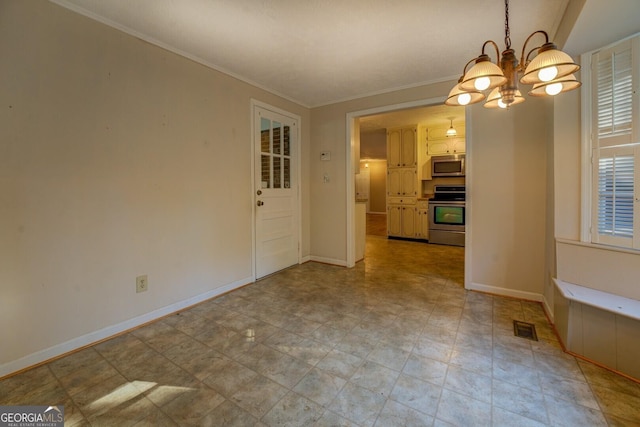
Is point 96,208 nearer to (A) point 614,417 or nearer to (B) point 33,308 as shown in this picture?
(B) point 33,308

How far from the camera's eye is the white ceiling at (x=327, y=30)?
1.91 m

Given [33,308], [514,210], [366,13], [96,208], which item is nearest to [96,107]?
[96,208]

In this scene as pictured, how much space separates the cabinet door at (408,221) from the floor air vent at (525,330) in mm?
3804

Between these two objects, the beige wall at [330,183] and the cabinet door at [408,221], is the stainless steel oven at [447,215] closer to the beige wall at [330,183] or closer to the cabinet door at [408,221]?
the cabinet door at [408,221]

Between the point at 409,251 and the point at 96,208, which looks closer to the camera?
the point at 96,208

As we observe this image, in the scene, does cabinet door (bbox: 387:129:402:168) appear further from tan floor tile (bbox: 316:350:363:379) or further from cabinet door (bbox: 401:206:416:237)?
tan floor tile (bbox: 316:350:363:379)

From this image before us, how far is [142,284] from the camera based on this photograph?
7.61 ft

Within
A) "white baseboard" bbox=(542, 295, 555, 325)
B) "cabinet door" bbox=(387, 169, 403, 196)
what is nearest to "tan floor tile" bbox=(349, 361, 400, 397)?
"white baseboard" bbox=(542, 295, 555, 325)

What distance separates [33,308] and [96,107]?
145cm

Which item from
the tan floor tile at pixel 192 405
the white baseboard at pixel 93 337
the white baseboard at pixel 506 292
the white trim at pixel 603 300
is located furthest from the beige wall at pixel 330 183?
the tan floor tile at pixel 192 405

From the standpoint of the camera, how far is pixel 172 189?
2.49 metres

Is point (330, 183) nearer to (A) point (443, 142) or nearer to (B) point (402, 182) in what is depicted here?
(B) point (402, 182)

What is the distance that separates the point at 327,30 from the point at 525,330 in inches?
115

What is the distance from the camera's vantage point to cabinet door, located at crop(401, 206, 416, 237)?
239 inches
